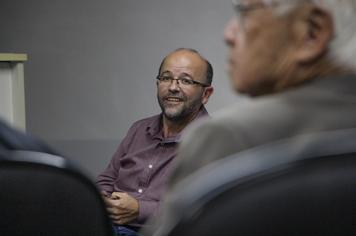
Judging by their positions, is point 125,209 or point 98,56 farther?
point 98,56

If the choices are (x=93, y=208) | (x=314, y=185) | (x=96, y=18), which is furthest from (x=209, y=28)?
(x=314, y=185)

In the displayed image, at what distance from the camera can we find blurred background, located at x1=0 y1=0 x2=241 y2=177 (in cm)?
356

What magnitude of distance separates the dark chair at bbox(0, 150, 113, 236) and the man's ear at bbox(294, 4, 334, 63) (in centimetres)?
30

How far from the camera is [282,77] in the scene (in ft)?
2.60

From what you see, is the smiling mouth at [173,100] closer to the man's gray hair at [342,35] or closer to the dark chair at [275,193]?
the man's gray hair at [342,35]

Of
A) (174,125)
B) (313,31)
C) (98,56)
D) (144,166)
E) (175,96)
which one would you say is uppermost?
(98,56)

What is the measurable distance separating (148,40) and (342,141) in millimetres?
3145

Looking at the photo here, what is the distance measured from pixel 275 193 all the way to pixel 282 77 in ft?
0.85

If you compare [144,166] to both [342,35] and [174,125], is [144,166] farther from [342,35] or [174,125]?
[342,35]

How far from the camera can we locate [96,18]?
3818mm

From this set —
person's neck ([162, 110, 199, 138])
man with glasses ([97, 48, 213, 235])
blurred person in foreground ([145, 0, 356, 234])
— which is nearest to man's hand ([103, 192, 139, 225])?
man with glasses ([97, 48, 213, 235])

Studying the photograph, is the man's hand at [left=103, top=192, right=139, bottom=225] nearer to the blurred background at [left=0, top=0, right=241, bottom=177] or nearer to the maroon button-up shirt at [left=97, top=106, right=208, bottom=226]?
the maroon button-up shirt at [left=97, top=106, right=208, bottom=226]

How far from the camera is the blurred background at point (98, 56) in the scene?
3559 mm

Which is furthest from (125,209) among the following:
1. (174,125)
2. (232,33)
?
(232,33)
